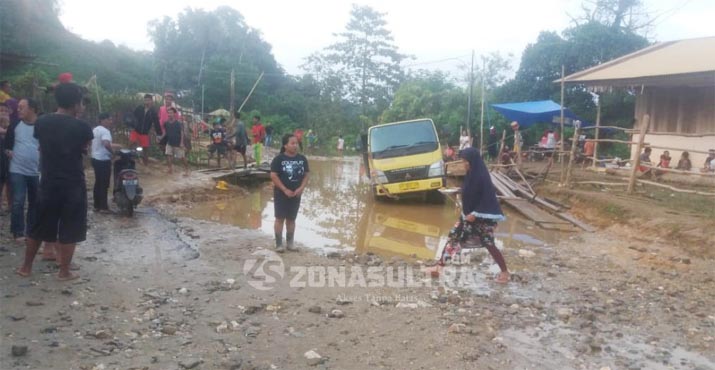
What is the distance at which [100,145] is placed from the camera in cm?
825

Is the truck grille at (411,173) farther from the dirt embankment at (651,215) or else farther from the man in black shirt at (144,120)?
the man in black shirt at (144,120)

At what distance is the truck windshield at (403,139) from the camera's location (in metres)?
12.7

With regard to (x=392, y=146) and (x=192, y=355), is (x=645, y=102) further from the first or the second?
(x=192, y=355)

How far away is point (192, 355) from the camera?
391 cm

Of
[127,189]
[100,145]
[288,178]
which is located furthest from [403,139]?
[100,145]

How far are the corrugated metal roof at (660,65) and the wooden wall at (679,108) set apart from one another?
801mm

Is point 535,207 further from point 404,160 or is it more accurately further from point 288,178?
point 288,178

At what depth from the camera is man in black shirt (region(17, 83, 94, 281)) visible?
486 centimetres

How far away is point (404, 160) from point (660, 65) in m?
8.17

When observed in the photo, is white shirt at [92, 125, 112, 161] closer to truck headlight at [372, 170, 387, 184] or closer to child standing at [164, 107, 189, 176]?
child standing at [164, 107, 189, 176]

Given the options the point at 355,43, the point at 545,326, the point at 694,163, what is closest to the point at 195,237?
the point at 545,326

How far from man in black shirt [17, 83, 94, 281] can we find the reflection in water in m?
3.88

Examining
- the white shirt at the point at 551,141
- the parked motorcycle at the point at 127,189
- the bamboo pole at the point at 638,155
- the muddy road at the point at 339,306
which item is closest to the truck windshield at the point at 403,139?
the bamboo pole at the point at 638,155

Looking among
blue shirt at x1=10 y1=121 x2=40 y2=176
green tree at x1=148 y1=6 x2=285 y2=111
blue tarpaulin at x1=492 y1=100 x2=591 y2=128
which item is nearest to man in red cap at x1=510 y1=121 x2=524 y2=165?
blue tarpaulin at x1=492 y1=100 x2=591 y2=128
